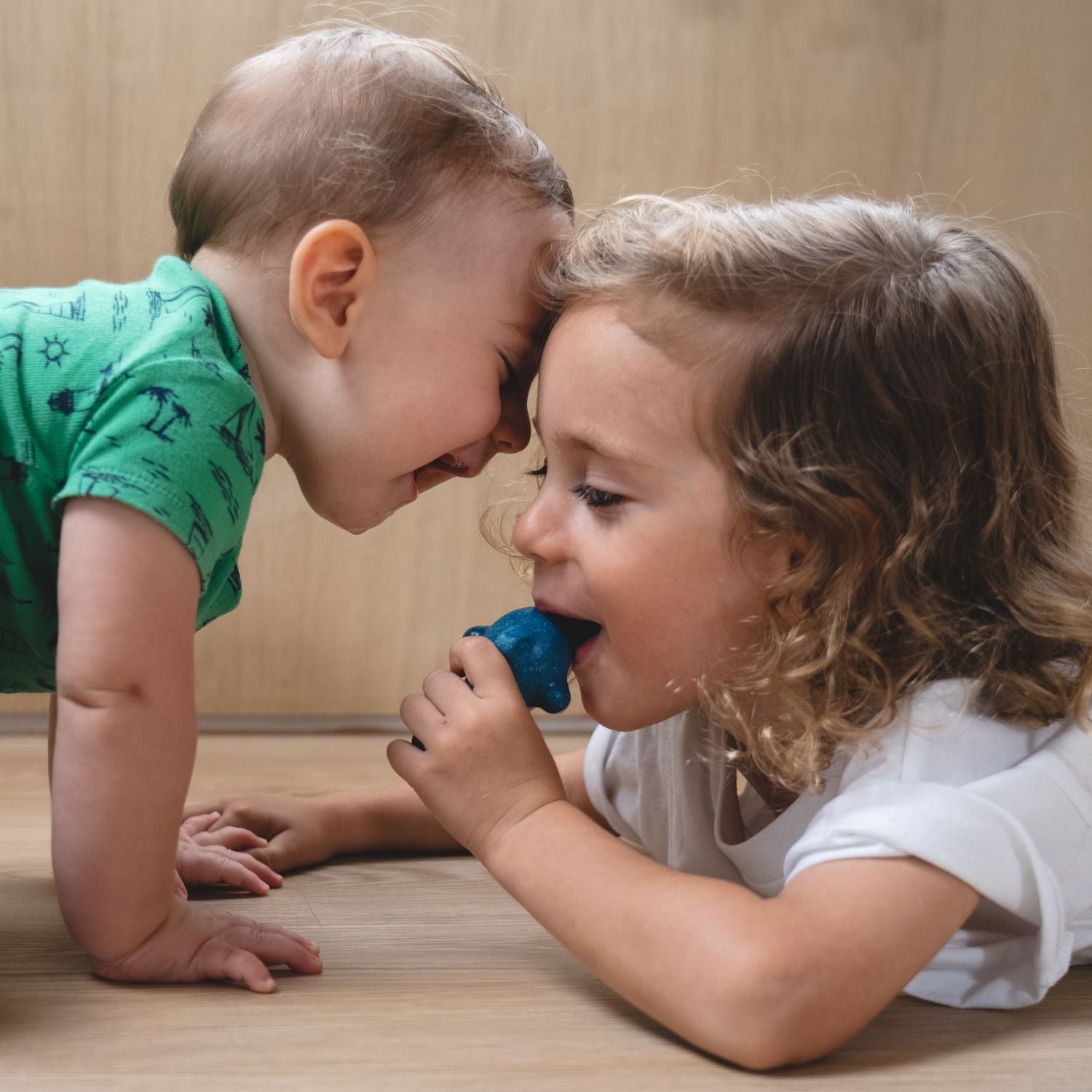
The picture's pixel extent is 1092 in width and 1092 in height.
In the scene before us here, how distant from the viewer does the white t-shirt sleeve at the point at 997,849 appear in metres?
0.66

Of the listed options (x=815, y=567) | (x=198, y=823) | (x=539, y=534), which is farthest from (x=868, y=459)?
(x=198, y=823)

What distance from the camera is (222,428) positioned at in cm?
73

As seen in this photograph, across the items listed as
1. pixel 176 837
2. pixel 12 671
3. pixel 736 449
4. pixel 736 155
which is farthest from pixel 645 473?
pixel 736 155

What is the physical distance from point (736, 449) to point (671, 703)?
16 centimetres

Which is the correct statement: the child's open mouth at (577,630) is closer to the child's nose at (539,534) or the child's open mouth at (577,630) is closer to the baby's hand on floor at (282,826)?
the child's nose at (539,534)

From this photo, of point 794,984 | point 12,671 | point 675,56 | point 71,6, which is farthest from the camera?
point 675,56

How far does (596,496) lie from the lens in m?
0.78

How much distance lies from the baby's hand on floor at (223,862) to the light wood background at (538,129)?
56cm

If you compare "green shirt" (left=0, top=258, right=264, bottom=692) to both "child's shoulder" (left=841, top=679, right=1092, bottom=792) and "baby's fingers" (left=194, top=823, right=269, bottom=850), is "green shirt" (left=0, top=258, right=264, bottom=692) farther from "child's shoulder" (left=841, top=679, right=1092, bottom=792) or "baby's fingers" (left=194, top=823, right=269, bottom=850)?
"child's shoulder" (left=841, top=679, right=1092, bottom=792)

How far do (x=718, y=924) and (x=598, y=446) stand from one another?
0.27 m

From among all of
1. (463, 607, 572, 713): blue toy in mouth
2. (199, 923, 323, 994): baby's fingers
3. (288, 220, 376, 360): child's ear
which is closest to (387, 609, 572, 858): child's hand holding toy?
(463, 607, 572, 713): blue toy in mouth

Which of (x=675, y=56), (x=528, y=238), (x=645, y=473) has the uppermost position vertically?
(x=675, y=56)

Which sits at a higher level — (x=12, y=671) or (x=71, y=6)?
(x=71, y=6)

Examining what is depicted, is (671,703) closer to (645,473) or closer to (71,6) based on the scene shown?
(645,473)
